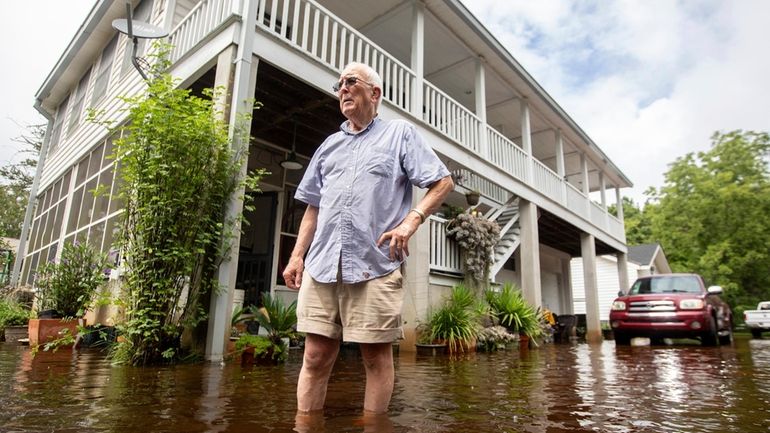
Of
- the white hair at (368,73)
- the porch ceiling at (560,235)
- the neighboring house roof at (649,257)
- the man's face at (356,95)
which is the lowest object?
the man's face at (356,95)

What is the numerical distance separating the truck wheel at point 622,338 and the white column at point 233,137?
25.2 feet

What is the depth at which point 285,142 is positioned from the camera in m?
7.89

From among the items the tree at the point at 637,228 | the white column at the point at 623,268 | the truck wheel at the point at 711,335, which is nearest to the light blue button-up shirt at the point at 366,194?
the truck wheel at the point at 711,335

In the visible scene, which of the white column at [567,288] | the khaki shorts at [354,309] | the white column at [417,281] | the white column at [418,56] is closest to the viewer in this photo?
the khaki shorts at [354,309]

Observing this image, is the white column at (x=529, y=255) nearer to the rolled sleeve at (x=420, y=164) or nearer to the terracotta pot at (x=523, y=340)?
the terracotta pot at (x=523, y=340)

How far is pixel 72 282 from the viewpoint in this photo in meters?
5.55

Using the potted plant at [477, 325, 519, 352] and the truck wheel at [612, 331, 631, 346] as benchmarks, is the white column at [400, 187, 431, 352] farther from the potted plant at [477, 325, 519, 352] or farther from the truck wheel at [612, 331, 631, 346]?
the truck wheel at [612, 331, 631, 346]

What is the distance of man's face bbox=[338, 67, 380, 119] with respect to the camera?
1885 millimetres

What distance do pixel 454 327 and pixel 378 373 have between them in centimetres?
509

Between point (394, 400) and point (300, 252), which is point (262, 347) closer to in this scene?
point (394, 400)

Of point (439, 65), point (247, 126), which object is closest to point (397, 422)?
point (247, 126)

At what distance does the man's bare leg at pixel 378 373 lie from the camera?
1679 mm

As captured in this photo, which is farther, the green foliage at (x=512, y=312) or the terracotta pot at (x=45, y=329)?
the green foliage at (x=512, y=312)

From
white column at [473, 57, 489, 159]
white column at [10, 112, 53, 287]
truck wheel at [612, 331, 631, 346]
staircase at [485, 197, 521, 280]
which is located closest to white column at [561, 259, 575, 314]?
staircase at [485, 197, 521, 280]
